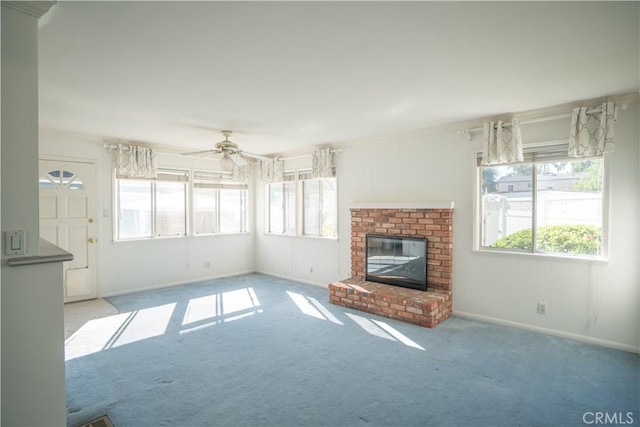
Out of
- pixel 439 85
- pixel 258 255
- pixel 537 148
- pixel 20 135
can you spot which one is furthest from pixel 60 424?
pixel 258 255

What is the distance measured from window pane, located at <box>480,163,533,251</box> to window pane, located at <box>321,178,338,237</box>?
2345 mm

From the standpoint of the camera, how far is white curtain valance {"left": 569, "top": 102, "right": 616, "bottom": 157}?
3330 mm

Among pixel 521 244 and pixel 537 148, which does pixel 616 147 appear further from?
pixel 521 244

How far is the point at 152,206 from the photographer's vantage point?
5.89 meters

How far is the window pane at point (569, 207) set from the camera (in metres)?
3.62

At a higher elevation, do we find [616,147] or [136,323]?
[616,147]

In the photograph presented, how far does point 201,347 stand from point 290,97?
2636mm

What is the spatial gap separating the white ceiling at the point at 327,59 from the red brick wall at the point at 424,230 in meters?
1.27

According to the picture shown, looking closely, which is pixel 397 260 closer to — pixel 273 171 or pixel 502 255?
pixel 502 255

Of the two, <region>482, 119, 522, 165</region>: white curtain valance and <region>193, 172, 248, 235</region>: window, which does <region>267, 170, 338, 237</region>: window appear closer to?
<region>193, 172, 248, 235</region>: window

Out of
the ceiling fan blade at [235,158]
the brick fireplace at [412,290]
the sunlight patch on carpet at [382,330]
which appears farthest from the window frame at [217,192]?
the sunlight patch on carpet at [382,330]

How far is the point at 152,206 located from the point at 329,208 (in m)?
3.02

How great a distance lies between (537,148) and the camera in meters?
3.91

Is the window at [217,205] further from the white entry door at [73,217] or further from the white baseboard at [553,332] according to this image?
the white baseboard at [553,332]
